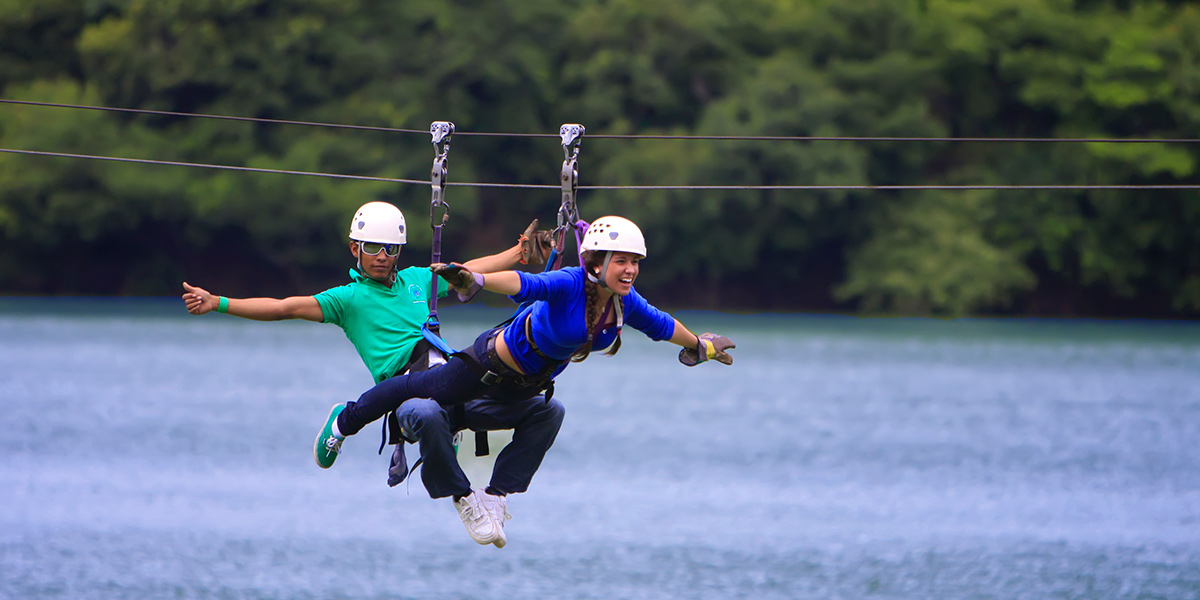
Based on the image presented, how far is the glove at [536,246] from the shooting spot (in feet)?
31.8

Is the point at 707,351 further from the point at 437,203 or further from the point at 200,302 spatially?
the point at 200,302

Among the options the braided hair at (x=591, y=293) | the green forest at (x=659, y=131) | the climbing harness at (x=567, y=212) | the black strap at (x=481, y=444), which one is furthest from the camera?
the green forest at (x=659, y=131)

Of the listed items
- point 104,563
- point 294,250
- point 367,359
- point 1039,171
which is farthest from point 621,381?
point 367,359

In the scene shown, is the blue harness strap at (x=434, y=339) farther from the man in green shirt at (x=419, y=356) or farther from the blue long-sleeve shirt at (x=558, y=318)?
the blue long-sleeve shirt at (x=558, y=318)

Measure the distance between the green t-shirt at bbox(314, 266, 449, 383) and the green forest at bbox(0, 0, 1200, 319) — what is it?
39888mm

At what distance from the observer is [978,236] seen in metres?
51.0

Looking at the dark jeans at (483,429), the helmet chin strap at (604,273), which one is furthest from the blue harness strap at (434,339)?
the helmet chin strap at (604,273)

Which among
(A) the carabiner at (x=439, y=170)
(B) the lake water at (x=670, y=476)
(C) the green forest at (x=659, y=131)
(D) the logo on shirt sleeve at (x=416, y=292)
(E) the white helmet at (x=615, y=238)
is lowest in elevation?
(B) the lake water at (x=670, y=476)

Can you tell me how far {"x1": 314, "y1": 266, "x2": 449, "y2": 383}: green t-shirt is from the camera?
31.0 ft

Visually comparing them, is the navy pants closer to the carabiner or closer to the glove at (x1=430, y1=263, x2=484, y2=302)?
the carabiner

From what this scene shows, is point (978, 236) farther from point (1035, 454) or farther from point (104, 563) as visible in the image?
point (104, 563)

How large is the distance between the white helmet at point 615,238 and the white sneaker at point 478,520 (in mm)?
1958

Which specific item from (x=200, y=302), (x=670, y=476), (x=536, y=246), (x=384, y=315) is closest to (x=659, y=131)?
(x=670, y=476)

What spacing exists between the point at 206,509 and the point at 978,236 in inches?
1114
